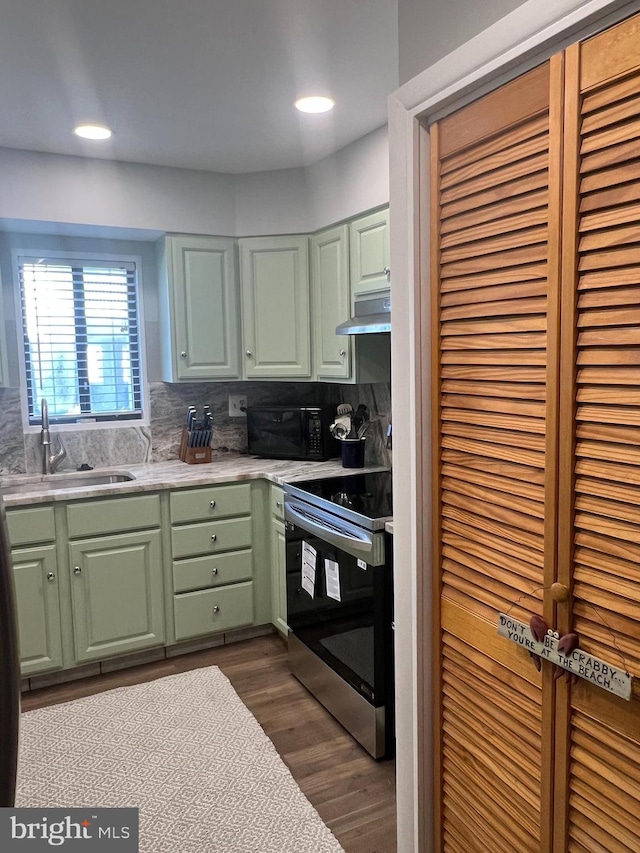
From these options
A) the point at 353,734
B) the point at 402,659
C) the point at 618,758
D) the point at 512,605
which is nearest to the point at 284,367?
the point at 353,734

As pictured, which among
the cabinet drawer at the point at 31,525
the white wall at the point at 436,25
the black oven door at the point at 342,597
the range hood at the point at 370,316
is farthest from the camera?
the cabinet drawer at the point at 31,525

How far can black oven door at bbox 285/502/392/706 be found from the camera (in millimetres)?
2334

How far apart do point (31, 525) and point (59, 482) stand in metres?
0.53

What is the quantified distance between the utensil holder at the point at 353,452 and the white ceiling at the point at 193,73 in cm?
144

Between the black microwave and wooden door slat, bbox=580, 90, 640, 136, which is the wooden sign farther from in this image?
the black microwave

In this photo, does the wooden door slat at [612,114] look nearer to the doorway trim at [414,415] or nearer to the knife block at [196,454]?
the doorway trim at [414,415]

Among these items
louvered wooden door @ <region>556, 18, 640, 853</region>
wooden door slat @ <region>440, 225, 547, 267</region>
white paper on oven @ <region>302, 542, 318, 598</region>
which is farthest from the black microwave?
louvered wooden door @ <region>556, 18, 640, 853</region>

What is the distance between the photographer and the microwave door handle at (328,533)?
2.35 m

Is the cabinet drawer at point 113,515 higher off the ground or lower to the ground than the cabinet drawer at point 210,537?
higher

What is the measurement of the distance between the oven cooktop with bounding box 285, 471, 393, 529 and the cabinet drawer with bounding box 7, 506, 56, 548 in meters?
1.08

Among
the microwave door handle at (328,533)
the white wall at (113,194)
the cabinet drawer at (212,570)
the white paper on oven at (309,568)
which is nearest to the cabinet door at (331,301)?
the white wall at (113,194)

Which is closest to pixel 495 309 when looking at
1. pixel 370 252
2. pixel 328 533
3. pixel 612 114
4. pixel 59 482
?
pixel 612 114

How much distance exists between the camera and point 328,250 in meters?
3.28

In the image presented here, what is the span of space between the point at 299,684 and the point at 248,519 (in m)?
0.84
